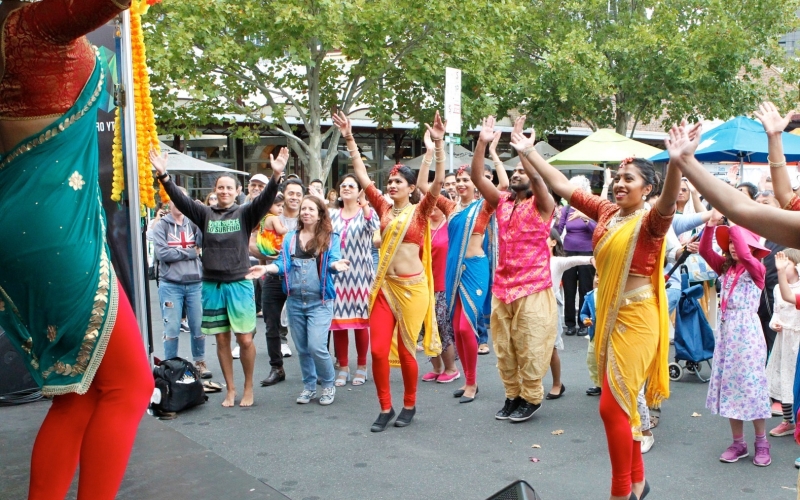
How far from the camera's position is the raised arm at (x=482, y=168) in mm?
5016

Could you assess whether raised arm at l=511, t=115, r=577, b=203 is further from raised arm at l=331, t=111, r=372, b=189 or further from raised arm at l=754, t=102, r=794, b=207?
raised arm at l=331, t=111, r=372, b=189

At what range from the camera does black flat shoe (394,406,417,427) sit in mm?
5712

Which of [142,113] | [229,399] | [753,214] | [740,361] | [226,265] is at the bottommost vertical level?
[229,399]

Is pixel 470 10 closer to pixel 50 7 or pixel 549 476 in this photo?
pixel 549 476

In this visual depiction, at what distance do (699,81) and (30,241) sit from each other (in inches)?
813

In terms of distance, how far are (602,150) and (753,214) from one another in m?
12.3

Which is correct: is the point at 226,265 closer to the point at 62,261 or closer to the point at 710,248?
the point at 710,248

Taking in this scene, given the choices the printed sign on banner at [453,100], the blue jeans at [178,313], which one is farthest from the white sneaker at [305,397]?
the printed sign on banner at [453,100]

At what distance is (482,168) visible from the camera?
5527 millimetres

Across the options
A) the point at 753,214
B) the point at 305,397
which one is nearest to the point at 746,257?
the point at 753,214

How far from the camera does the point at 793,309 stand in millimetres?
5582

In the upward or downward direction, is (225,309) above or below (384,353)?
above

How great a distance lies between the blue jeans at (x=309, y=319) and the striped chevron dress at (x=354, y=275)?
0.41 meters

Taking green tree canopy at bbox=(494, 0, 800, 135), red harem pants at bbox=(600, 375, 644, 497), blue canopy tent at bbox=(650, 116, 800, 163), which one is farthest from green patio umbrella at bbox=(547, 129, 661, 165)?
red harem pants at bbox=(600, 375, 644, 497)
